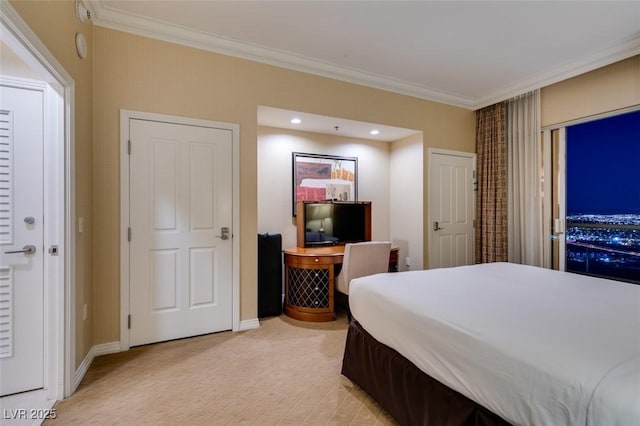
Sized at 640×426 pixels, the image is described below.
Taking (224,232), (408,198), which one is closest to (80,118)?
(224,232)

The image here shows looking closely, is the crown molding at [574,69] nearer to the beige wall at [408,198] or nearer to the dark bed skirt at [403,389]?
the beige wall at [408,198]

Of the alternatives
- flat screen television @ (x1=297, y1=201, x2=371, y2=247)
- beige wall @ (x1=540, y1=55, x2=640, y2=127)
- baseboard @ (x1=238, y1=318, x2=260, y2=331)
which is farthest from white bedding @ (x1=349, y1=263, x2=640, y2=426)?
beige wall @ (x1=540, y1=55, x2=640, y2=127)

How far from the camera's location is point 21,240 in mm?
1893

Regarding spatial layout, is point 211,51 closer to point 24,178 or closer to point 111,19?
point 111,19

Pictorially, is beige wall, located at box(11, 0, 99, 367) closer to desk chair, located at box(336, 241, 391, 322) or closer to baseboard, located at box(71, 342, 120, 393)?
baseboard, located at box(71, 342, 120, 393)

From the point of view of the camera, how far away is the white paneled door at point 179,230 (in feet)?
8.41

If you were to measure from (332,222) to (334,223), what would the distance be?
0.11ft

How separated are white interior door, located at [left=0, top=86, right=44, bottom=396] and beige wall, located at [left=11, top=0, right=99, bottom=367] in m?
0.19

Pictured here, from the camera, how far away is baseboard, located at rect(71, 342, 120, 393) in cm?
200

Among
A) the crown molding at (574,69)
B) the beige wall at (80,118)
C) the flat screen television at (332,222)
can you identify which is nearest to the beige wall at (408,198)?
the flat screen television at (332,222)

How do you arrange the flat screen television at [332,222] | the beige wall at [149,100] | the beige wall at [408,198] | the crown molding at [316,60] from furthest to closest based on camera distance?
the beige wall at [408,198] → the flat screen television at [332,222] → the crown molding at [316,60] → the beige wall at [149,100]

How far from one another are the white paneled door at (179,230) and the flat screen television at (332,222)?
1.04m

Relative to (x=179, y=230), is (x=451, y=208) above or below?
above

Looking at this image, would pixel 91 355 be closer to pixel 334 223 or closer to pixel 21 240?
pixel 21 240
